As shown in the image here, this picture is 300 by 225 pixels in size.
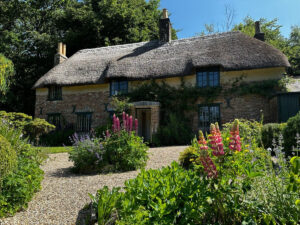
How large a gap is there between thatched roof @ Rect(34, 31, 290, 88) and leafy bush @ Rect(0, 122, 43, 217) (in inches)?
373

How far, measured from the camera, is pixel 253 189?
7.75 ft

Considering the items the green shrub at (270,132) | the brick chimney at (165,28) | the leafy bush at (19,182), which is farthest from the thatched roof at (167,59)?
the leafy bush at (19,182)

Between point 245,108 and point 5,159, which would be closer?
point 5,159

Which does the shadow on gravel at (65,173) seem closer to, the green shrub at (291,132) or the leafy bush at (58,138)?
the green shrub at (291,132)

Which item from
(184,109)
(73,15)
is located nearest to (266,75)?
(184,109)

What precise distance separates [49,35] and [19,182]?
65.8 ft


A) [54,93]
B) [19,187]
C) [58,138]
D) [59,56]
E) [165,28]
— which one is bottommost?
[58,138]

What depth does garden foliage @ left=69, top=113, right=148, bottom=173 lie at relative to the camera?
17.5 ft

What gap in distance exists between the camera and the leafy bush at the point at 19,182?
3.15 metres

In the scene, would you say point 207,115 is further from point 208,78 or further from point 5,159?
point 5,159

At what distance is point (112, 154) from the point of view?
544 centimetres

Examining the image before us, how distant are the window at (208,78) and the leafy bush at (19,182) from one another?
9994 millimetres

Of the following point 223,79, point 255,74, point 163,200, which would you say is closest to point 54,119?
point 223,79

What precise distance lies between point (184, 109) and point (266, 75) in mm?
4281
